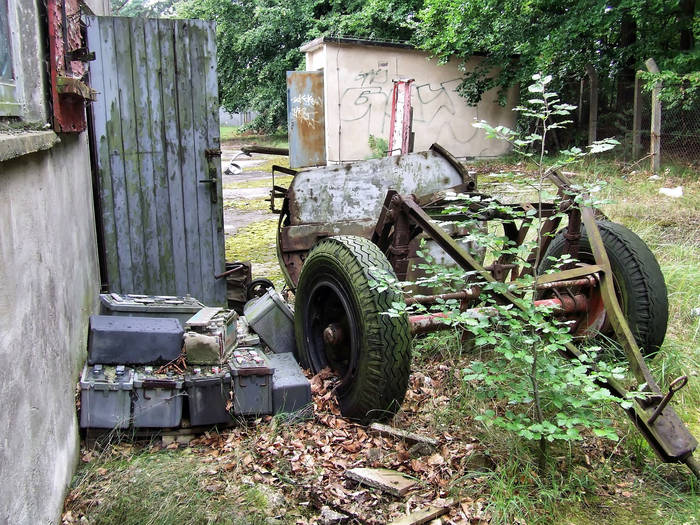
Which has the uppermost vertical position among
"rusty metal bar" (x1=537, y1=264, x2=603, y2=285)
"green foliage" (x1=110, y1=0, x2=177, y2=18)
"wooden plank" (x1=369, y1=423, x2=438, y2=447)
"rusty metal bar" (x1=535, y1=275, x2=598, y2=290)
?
"green foliage" (x1=110, y1=0, x2=177, y2=18)

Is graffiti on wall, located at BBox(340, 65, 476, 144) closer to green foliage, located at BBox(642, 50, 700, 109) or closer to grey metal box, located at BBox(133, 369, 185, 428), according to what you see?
green foliage, located at BBox(642, 50, 700, 109)

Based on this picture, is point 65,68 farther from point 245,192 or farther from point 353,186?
point 245,192

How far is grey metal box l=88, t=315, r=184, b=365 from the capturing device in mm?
3402

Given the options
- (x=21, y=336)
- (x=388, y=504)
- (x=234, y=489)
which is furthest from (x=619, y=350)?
(x=21, y=336)

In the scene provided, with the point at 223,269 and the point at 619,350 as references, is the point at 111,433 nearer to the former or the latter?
the point at 223,269

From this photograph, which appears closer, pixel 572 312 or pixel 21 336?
pixel 21 336

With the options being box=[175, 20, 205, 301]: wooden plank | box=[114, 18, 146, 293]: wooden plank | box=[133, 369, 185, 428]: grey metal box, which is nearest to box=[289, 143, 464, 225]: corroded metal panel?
box=[175, 20, 205, 301]: wooden plank

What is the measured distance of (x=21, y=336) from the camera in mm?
2094

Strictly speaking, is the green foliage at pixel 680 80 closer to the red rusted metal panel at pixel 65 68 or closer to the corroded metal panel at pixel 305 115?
the corroded metal panel at pixel 305 115

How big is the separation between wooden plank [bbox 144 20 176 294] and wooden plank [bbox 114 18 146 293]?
0.12m

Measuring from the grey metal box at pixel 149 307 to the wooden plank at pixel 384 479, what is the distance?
1.70 metres

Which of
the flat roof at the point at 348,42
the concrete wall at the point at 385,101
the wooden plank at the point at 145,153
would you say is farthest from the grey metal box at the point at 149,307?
the flat roof at the point at 348,42

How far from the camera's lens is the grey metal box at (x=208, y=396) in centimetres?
328

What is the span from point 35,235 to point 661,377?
11.0ft
